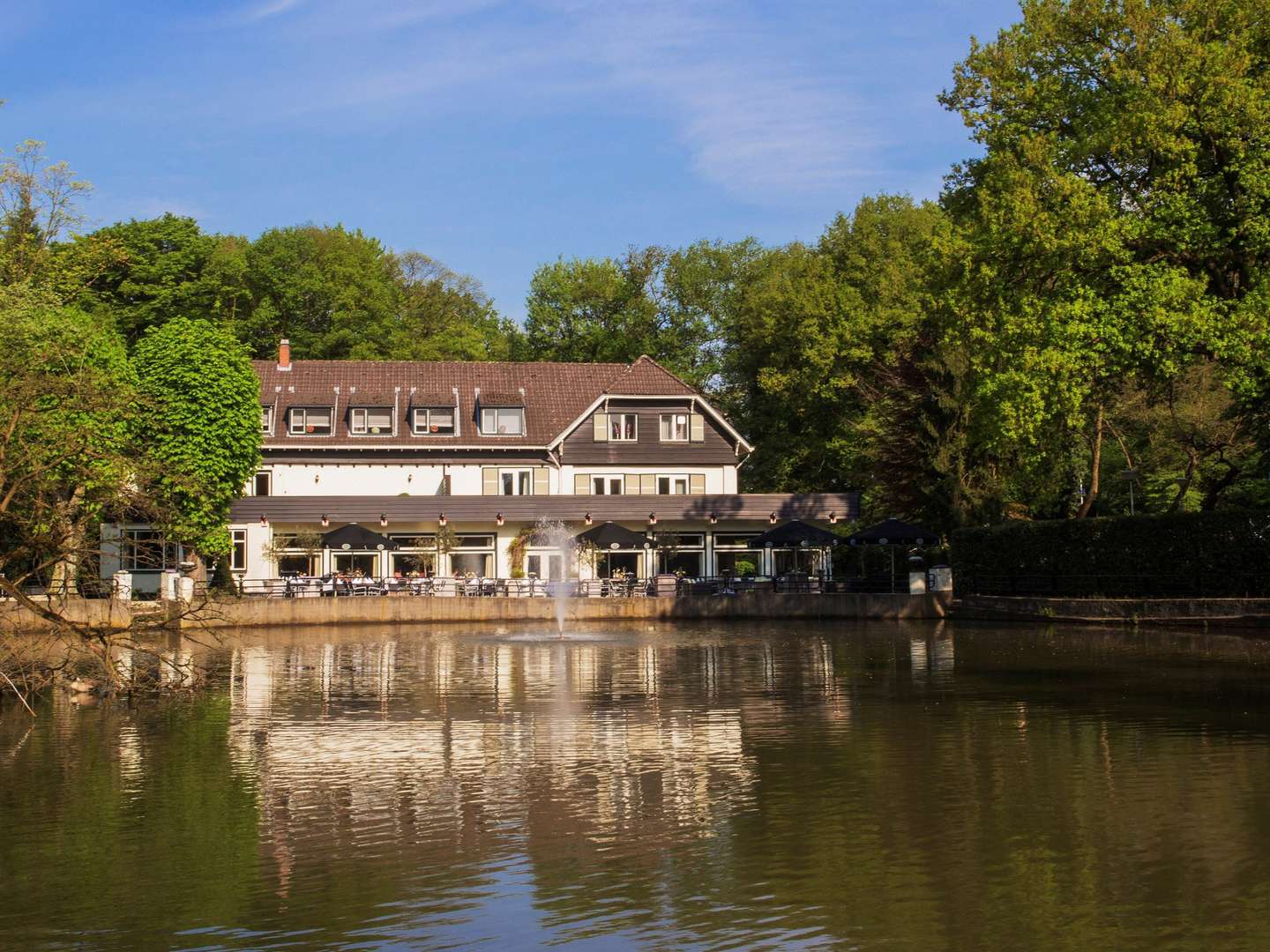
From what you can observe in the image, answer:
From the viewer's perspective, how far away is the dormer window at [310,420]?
62188 mm

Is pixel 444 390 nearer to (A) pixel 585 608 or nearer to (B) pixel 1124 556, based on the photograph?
(A) pixel 585 608

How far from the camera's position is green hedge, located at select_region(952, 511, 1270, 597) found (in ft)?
123

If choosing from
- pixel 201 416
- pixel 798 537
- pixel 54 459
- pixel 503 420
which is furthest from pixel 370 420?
pixel 54 459

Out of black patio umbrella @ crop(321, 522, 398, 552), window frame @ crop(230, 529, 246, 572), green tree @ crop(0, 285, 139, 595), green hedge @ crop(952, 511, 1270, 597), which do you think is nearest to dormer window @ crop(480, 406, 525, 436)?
black patio umbrella @ crop(321, 522, 398, 552)

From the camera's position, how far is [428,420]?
2475 inches

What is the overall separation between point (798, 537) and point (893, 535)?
135 inches

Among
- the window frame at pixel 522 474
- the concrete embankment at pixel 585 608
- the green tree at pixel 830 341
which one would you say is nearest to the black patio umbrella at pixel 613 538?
the concrete embankment at pixel 585 608

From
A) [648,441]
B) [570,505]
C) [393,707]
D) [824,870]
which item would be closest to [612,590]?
[570,505]

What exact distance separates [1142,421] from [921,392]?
7820 mm

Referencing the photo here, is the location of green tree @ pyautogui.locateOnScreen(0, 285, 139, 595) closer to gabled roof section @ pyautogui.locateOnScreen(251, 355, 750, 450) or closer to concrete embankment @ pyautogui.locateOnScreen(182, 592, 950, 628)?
concrete embankment @ pyautogui.locateOnScreen(182, 592, 950, 628)

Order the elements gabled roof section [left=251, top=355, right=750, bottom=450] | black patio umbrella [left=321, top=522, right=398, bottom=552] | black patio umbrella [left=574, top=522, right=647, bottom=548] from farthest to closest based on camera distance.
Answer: gabled roof section [left=251, top=355, right=750, bottom=450] → black patio umbrella [left=574, top=522, right=647, bottom=548] → black patio umbrella [left=321, top=522, right=398, bottom=552]

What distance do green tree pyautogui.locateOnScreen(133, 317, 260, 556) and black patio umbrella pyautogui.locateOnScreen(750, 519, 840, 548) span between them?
18.7 metres

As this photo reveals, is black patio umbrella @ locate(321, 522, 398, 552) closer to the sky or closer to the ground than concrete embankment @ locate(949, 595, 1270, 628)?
closer to the sky

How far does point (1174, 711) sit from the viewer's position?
68.4 ft
